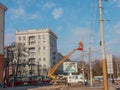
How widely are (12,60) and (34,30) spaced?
7210 centimetres

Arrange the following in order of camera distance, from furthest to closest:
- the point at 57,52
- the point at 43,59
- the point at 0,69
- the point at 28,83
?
the point at 57,52 < the point at 43,59 < the point at 28,83 < the point at 0,69

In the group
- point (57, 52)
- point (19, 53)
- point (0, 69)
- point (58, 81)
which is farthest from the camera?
point (57, 52)

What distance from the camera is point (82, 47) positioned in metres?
61.2

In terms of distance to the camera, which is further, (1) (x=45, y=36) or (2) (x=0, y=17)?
(1) (x=45, y=36)

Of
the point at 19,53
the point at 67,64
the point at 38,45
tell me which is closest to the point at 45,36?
the point at 38,45

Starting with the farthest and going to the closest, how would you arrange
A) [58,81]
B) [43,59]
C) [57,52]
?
[57,52]
[43,59]
[58,81]

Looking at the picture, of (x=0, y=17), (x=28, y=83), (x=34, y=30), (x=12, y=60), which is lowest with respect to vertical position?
(x=28, y=83)

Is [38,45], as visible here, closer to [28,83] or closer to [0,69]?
[28,83]

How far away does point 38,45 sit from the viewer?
160m

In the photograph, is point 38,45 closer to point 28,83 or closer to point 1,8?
point 28,83

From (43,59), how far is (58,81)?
84927 mm

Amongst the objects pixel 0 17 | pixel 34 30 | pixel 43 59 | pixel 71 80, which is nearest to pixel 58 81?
pixel 71 80

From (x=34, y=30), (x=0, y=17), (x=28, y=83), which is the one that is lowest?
(x=28, y=83)

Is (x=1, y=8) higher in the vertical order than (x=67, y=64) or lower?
higher
